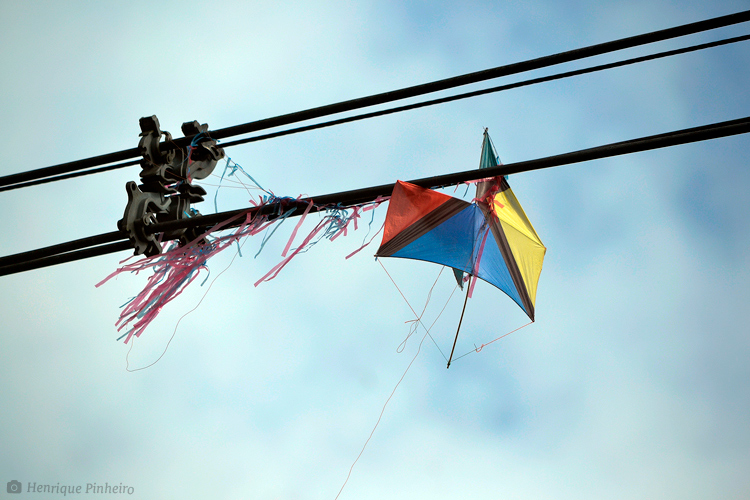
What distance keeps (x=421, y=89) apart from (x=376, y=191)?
24.3 inches

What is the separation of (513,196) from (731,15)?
1.79 meters

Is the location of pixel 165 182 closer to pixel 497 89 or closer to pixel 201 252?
pixel 201 252

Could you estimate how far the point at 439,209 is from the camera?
3115 millimetres

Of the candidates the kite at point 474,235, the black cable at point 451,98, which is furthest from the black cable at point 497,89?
the kite at point 474,235

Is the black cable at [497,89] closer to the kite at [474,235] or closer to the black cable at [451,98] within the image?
the black cable at [451,98]

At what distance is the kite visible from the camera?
9.65 ft

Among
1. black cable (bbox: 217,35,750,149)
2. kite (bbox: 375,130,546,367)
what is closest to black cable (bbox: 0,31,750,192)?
black cable (bbox: 217,35,750,149)

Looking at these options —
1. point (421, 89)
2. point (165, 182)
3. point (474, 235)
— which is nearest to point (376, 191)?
point (421, 89)

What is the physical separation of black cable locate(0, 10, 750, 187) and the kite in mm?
524

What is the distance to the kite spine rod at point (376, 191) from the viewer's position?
2082 mm

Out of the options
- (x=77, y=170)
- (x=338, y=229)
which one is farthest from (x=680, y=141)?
(x=77, y=170)

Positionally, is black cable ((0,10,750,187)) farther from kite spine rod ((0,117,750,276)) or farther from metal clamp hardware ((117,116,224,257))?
Answer: kite spine rod ((0,117,750,276))

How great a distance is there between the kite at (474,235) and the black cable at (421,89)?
52 centimetres

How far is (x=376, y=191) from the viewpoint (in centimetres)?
254
